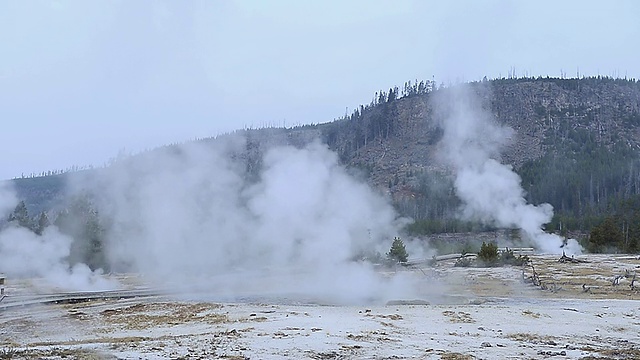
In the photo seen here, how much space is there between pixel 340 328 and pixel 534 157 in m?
143

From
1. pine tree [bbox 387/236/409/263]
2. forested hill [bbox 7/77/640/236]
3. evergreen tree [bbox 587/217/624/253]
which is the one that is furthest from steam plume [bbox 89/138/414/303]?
forested hill [bbox 7/77/640/236]

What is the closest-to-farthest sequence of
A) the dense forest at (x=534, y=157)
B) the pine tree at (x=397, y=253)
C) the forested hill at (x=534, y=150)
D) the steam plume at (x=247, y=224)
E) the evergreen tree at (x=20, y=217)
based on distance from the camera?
the steam plume at (x=247, y=224)
the evergreen tree at (x=20, y=217)
the pine tree at (x=397, y=253)
the dense forest at (x=534, y=157)
the forested hill at (x=534, y=150)

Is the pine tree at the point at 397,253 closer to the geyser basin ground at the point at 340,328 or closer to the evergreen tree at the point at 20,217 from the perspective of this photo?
the geyser basin ground at the point at 340,328

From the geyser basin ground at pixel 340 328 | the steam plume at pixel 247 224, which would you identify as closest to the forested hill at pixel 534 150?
the steam plume at pixel 247 224

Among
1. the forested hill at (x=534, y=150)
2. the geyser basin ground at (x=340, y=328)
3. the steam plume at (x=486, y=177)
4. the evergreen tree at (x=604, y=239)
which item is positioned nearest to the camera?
the geyser basin ground at (x=340, y=328)

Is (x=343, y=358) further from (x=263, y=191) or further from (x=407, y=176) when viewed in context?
(x=407, y=176)

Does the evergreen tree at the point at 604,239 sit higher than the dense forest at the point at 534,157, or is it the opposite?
the dense forest at the point at 534,157

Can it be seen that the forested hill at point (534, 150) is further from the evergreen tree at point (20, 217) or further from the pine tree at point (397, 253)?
the evergreen tree at point (20, 217)

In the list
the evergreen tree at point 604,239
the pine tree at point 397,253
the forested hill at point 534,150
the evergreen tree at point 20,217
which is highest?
the forested hill at point 534,150

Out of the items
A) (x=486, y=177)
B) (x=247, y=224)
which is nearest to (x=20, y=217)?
(x=247, y=224)

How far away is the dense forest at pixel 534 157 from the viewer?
91.2 metres

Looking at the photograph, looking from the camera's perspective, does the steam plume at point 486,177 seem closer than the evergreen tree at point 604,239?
No

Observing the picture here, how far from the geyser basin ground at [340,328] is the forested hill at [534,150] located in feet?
203

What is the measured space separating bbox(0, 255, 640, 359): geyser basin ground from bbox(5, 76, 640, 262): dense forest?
76.8 ft
